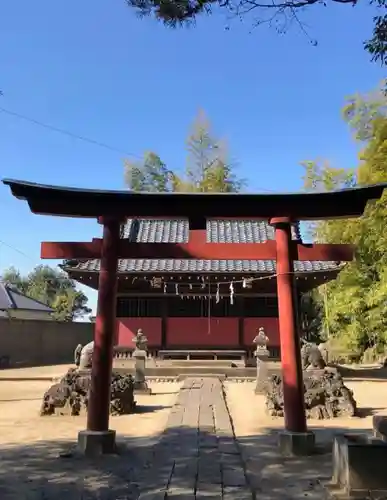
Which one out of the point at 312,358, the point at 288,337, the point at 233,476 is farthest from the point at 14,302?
the point at 233,476

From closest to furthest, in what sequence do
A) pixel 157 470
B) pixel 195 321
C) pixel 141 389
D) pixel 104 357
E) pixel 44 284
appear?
pixel 157 470
pixel 104 357
pixel 141 389
pixel 195 321
pixel 44 284

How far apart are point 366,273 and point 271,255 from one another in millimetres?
17916

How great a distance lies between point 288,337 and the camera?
6.21m

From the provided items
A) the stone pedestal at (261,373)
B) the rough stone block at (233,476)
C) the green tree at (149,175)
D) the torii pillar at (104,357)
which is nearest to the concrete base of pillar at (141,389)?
the stone pedestal at (261,373)

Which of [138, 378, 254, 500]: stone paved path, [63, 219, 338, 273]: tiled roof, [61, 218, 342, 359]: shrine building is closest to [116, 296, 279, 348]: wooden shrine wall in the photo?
[61, 218, 342, 359]: shrine building

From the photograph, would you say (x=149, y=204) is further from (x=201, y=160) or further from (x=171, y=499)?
(x=201, y=160)

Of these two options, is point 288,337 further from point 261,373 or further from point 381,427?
point 261,373

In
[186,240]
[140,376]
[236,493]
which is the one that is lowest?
[236,493]

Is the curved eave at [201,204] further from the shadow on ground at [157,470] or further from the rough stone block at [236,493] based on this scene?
the rough stone block at [236,493]

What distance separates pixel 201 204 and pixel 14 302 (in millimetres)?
31438

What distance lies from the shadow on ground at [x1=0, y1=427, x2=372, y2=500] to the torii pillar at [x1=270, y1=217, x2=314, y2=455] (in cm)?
22

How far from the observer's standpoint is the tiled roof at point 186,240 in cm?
1698

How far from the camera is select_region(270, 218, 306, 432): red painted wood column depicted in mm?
6031

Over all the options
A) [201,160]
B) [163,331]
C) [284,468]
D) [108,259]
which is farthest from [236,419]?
[201,160]
